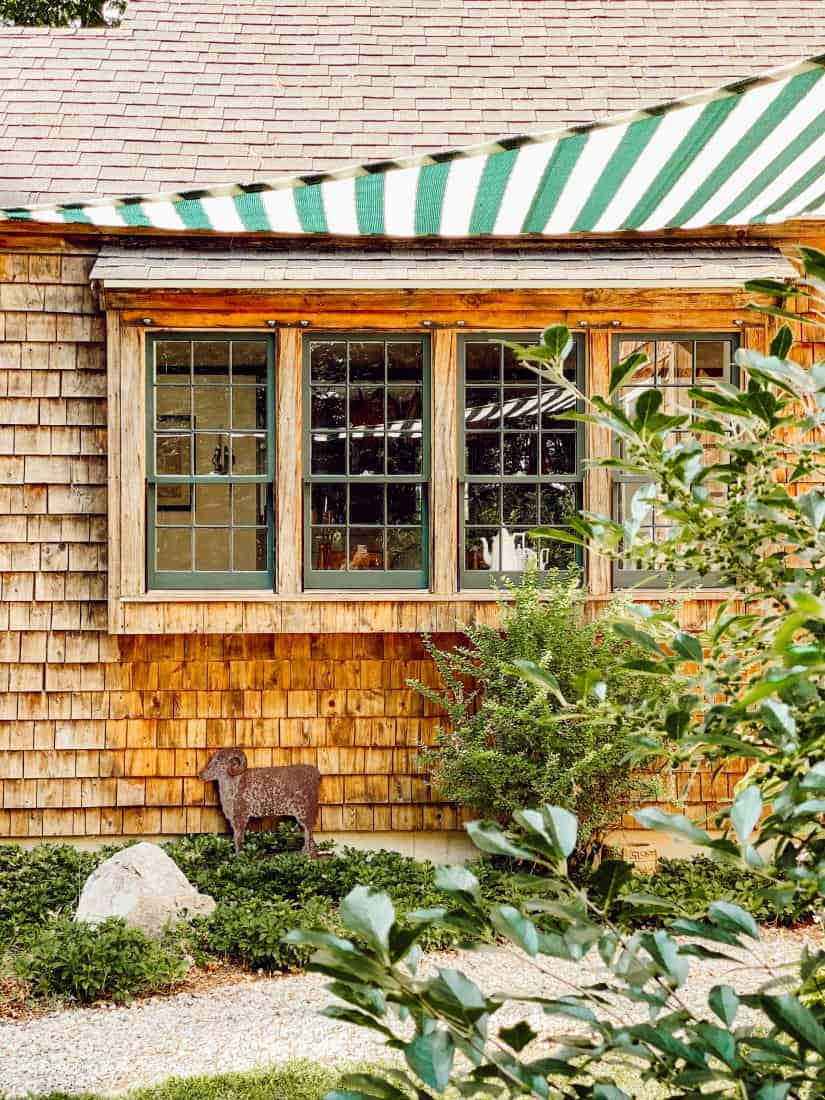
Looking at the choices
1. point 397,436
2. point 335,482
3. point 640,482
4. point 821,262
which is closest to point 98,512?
point 335,482

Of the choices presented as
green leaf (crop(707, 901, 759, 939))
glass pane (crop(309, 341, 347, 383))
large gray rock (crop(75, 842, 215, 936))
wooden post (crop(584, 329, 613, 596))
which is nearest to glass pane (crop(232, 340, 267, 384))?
glass pane (crop(309, 341, 347, 383))

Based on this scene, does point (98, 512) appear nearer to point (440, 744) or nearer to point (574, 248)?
point (440, 744)

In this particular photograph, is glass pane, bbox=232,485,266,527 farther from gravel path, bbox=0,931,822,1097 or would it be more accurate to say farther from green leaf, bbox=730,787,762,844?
green leaf, bbox=730,787,762,844

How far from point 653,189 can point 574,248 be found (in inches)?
74.4

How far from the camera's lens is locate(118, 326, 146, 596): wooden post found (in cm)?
545

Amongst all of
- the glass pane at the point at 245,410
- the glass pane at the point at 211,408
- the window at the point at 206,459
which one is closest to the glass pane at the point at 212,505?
the window at the point at 206,459

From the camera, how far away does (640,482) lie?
Result: 5871 mm

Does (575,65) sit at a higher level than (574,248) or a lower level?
higher

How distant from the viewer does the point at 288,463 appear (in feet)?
18.2

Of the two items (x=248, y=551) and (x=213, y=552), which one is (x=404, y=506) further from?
(x=248, y=551)

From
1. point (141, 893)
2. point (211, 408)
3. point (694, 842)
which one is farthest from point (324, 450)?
point (694, 842)

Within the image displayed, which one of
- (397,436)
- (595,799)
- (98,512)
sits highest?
(397,436)

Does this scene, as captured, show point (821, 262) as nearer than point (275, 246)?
Yes

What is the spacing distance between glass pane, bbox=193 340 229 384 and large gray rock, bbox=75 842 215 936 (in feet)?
9.07
